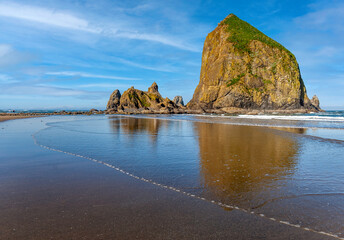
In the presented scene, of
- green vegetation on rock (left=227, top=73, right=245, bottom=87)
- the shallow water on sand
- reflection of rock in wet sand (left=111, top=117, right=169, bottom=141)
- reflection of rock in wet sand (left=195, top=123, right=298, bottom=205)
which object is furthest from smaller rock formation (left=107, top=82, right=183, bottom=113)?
the shallow water on sand

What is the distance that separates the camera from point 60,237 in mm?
3234

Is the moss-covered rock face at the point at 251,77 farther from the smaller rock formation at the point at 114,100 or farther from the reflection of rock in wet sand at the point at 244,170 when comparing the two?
the reflection of rock in wet sand at the point at 244,170

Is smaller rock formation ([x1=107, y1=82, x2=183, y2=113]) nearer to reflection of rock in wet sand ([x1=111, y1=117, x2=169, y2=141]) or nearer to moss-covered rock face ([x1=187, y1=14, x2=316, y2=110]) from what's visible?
moss-covered rock face ([x1=187, y1=14, x2=316, y2=110])

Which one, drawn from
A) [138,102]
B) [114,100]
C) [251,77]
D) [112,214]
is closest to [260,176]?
[112,214]

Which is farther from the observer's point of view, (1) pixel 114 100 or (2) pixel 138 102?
(1) pixel 114 100

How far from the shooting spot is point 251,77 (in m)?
90.2

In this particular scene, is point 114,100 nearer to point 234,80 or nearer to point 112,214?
point 234,80

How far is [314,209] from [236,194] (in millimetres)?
1543

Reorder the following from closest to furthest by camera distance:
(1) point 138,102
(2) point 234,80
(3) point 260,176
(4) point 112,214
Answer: (4) point 112,214
(3) point 260,176
(2) point 234,80
(1) point 138,102

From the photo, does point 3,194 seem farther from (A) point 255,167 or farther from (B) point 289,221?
(A) point 255,167

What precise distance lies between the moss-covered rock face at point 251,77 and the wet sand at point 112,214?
89134mm

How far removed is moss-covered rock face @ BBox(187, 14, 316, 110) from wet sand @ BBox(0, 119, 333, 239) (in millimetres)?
89134

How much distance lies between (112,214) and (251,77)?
313 ft

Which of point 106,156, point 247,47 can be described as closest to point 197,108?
point 247,47
